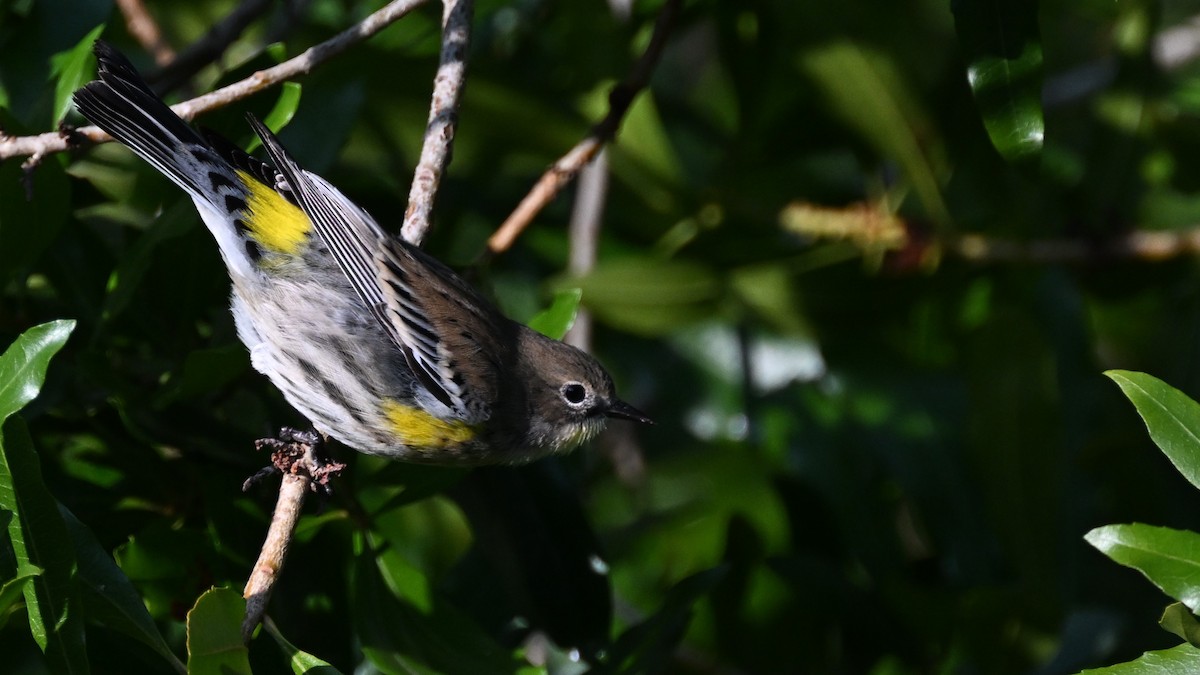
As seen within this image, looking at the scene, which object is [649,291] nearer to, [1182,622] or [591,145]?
[591,145]

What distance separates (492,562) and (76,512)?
1045 millimetres

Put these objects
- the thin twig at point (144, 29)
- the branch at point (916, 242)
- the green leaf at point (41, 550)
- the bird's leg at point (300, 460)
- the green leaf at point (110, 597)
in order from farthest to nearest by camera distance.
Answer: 1. the thin twig at point (144, 29)
2. the branch at point (916, 242)
3. the bird's leg at point (300, 460)
4. the green leaf at point (110, 597)
5. the green leaf at point (41, 550)

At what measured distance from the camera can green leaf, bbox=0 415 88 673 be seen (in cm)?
219

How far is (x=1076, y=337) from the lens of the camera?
13.2 feet

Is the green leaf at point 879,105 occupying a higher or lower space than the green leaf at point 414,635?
higher

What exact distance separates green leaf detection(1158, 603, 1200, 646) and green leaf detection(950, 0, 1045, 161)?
1.00 meters

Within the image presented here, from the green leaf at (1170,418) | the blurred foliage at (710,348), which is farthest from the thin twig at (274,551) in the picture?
the green leaf at (1170,418)

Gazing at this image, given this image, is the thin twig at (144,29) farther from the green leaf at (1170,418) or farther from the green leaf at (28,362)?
the green leaf at (1170,418)

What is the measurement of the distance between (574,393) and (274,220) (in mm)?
1082

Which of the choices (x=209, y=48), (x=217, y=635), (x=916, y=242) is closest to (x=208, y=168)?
(x=209, y=48)

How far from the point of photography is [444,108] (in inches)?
126

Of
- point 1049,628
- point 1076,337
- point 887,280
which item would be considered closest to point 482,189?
point 887,280

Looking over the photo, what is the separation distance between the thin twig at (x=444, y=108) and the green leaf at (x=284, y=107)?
1.24 feet

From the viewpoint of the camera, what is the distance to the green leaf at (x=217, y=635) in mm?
2059
